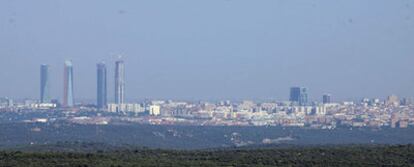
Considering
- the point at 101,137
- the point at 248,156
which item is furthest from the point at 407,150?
the point at 101,137

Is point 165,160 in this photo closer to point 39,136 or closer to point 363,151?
point 363,151

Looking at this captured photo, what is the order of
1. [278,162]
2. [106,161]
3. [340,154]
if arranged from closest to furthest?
[106,161] → [278,162] → [340,154]

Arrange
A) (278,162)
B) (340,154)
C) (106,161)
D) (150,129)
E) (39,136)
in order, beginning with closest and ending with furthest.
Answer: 1. (106,161)
2. (278,162)
3. (340,154)
4. (39,136)
5. (150,129)

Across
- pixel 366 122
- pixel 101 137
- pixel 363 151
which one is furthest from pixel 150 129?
pixel 363 151

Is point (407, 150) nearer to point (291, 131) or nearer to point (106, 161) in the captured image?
point (106, 161)

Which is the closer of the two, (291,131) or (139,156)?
(139,156)

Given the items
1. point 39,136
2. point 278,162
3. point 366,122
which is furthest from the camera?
point 366,122
